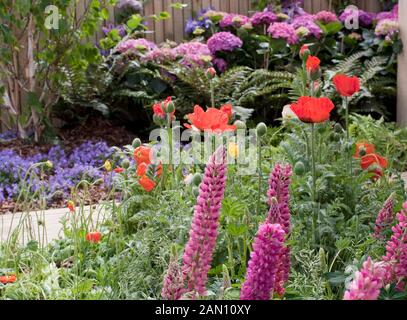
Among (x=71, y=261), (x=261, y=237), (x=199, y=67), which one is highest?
(x=199, y=67)

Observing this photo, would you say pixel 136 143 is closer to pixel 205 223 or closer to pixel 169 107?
pixel 169 107

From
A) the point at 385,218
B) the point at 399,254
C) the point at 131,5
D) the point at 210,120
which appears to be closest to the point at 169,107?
the point at 210,120

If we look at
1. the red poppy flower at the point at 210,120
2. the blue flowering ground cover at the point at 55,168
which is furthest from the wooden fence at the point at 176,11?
the red poppy flower at the point at 210,120

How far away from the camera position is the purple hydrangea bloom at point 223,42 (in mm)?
6523

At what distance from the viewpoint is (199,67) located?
614 cm

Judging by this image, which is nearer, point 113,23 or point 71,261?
point 71,261

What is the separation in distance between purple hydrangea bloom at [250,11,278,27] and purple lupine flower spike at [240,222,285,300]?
5815 millimetres

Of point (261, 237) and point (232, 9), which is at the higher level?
point (232, 9)

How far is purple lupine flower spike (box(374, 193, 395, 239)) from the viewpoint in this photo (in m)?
1.80

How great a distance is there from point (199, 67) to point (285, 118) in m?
3.20

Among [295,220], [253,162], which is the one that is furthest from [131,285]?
[253,162]
